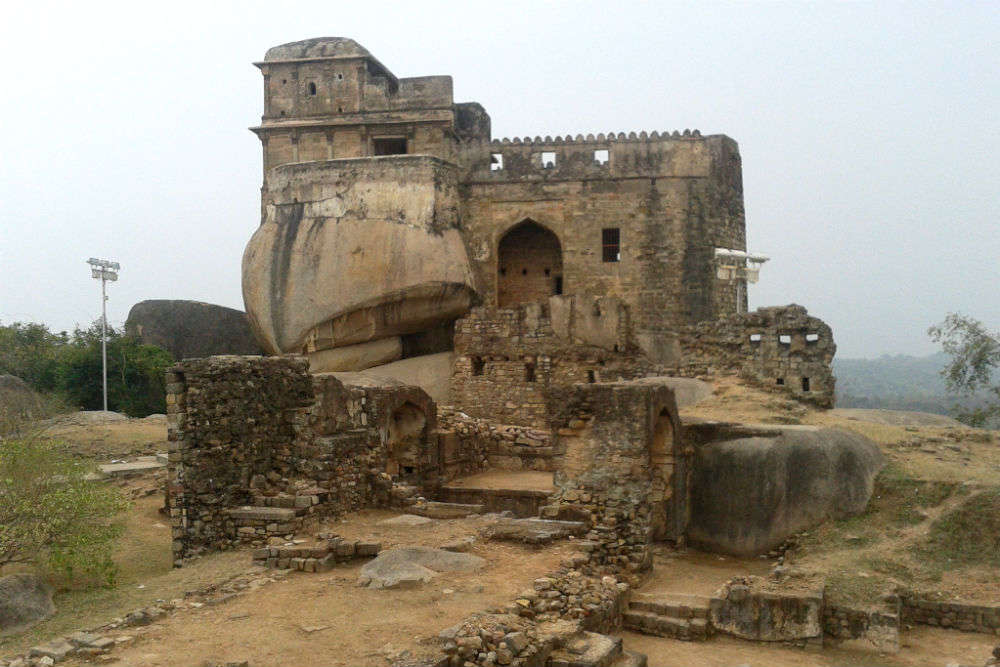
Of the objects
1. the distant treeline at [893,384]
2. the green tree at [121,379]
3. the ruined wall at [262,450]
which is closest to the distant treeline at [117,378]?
the green tree at [121,379]

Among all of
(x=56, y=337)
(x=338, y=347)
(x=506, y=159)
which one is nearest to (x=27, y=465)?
(x=338, y=347)

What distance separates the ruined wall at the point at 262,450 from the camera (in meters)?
9.85

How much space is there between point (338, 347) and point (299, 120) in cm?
695

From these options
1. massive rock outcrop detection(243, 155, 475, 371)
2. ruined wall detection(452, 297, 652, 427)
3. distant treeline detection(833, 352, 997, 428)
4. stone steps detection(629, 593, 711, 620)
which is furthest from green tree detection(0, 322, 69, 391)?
distant treeline detection(833, 352, 997, 428)

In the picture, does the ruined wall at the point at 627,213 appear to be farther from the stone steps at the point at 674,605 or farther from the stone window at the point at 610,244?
the stone steps at the point at 674,605

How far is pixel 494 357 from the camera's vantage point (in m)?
19.0

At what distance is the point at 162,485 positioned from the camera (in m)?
14.0

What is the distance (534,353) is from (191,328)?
12.0 meters

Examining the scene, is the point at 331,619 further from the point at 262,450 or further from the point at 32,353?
the point at 32,353

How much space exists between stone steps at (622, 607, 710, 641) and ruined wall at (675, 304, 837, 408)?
711cm

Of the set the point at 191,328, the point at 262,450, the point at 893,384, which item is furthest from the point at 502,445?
the point at 893,384

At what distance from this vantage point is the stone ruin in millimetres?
9961

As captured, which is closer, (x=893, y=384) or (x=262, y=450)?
(x=262, y=450)

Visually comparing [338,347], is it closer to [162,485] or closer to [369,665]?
[162,485]
